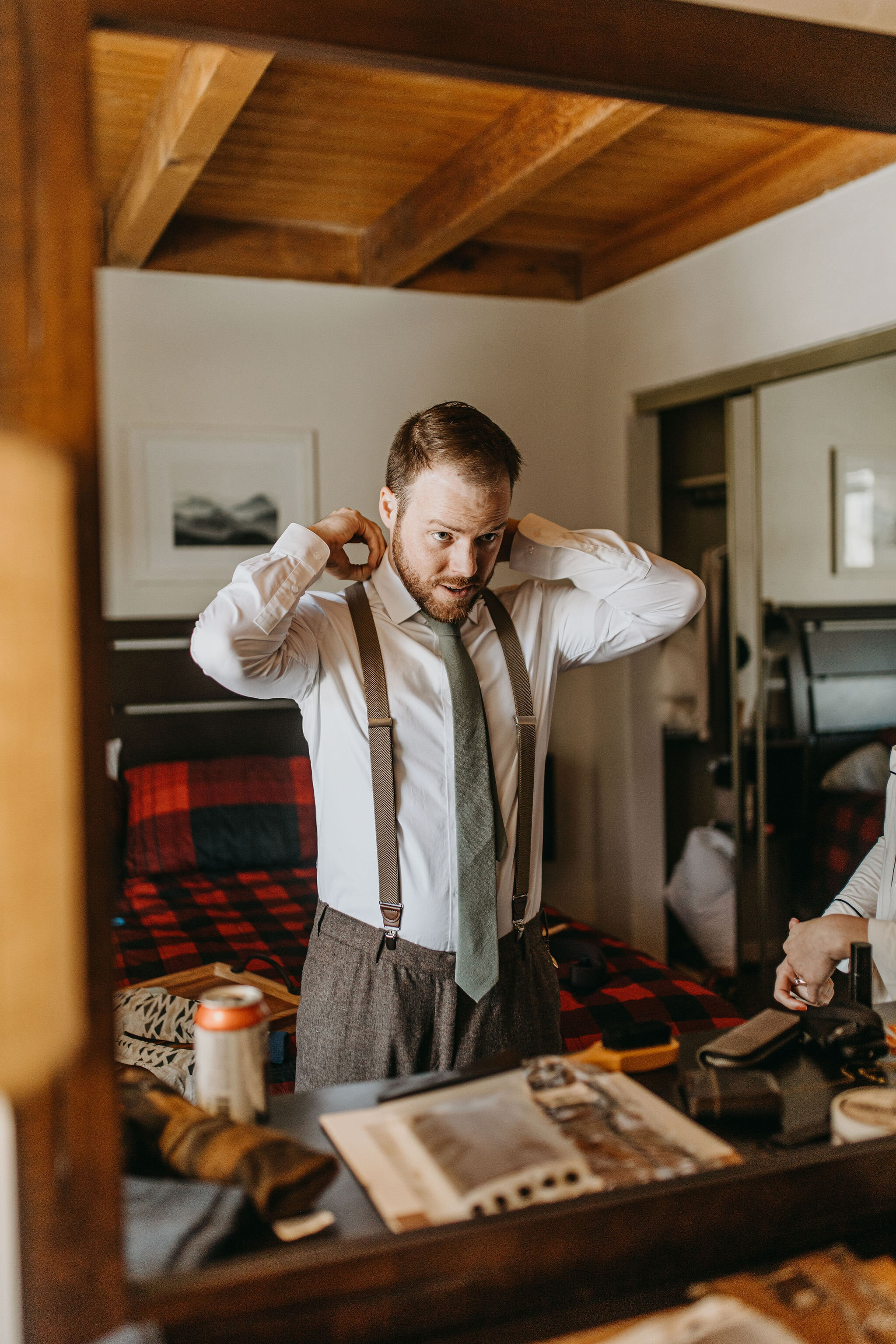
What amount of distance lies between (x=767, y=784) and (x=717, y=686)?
0.30 meters

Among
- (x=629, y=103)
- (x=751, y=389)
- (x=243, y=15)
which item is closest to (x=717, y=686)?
(x=751, y=389)

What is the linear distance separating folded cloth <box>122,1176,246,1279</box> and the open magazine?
15cm

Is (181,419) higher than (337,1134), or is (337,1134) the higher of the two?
(181,419)

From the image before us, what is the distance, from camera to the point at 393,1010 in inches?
Result: 54.6

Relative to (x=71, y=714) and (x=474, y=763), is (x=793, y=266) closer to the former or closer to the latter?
(x=474, y=763)

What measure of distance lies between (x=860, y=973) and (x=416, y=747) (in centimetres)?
69

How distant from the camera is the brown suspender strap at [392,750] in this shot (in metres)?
1.37

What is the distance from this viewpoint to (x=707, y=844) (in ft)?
8.27

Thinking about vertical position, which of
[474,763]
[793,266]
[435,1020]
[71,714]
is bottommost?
[435,1020]

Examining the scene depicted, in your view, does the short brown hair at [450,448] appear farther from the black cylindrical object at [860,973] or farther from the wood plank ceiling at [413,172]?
the black cylindrical object at [860,973]

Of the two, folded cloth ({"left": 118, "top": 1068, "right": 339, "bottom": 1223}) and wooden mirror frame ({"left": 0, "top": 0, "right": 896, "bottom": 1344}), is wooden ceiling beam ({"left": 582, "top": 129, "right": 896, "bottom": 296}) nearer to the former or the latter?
wooden mirror frame ({"left": 0, "top": 0, "right": 896, "bottom": 1344})

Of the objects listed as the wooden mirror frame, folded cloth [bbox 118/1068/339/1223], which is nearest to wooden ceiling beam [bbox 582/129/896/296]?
the wooden mirror frame

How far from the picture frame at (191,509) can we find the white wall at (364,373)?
0.02 m

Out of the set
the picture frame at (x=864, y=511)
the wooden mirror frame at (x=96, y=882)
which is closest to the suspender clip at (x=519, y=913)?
the wooden mirror frame at (x=96, y=882)
